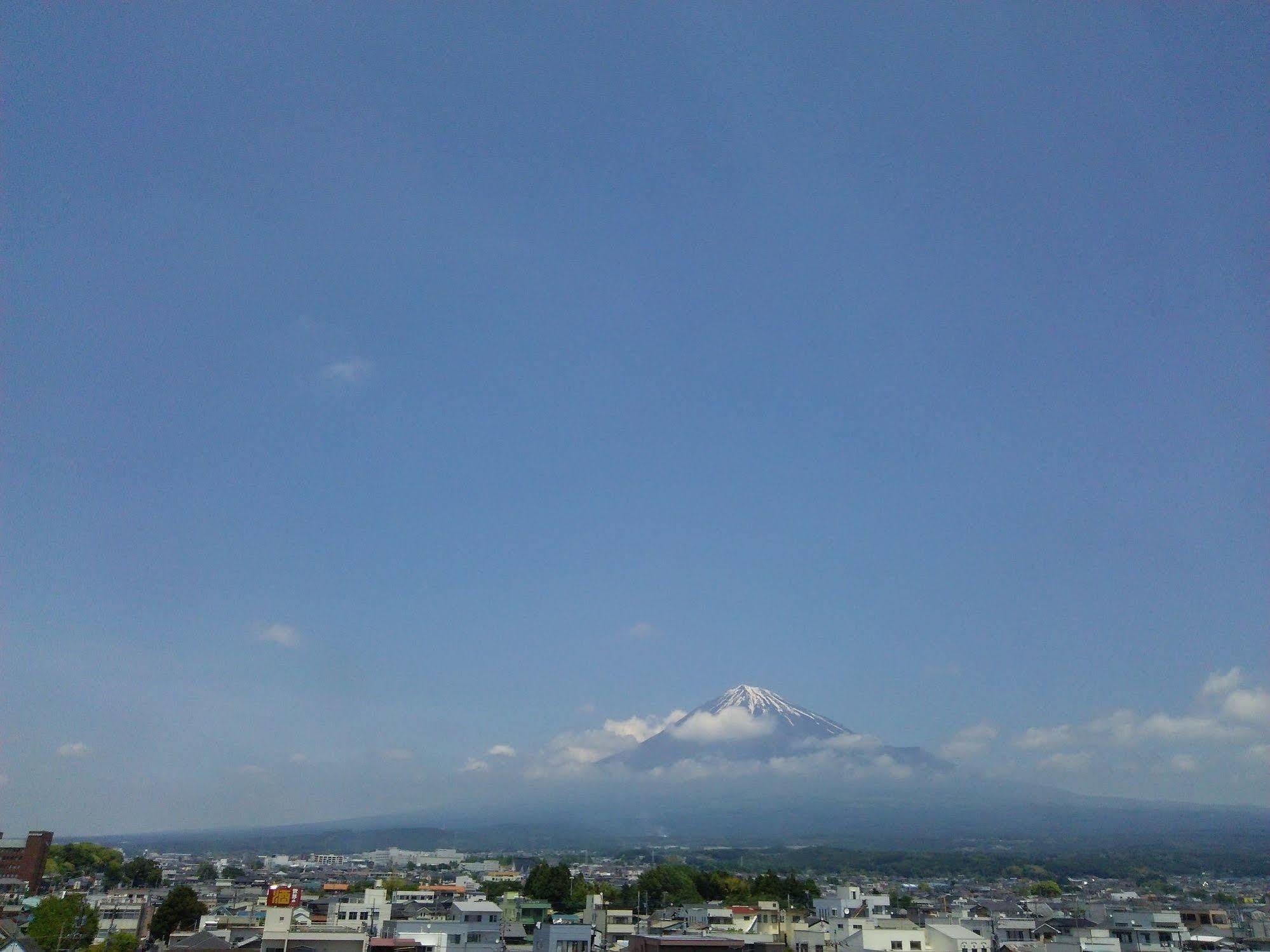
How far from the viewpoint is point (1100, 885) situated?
90.4 m

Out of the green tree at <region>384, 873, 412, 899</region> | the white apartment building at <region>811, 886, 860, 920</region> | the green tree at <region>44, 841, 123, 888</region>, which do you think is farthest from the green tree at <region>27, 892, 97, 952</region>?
the white apartment building at <region>811, 886, 860, 920</region>

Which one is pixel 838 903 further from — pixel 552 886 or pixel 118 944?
pixel 118 944

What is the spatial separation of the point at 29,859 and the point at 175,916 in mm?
30925

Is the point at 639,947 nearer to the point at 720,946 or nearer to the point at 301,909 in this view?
the point at 720,946

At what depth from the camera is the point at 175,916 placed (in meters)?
37.8

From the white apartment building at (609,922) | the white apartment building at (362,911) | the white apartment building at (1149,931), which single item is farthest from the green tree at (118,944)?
the white apartment building at (1149,931)

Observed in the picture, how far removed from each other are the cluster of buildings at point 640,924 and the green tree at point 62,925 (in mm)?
799

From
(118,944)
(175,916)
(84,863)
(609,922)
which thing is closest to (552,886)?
(609,922)

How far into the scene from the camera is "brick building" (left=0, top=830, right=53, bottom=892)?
60494 millimetres

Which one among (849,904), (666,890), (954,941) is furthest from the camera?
(666,890)

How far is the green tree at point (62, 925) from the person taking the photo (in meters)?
36.2

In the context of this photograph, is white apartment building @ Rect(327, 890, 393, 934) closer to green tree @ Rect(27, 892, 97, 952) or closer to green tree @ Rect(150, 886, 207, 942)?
green tree @ Rect(150, 886, 207, 942)

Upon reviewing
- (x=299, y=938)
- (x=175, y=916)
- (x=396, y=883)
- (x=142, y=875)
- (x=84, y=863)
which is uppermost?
(x=299, y=938)

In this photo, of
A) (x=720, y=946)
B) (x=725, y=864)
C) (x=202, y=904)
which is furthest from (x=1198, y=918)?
(x=725, y=864)
